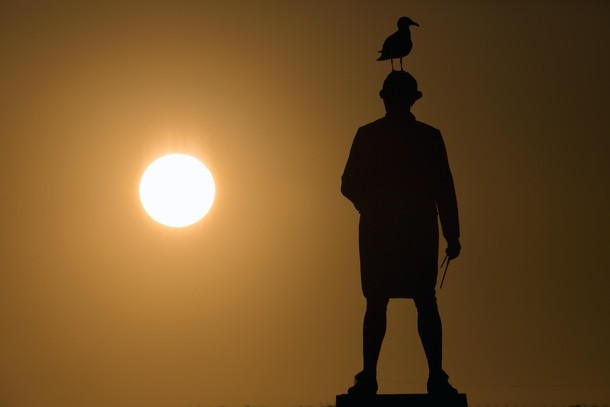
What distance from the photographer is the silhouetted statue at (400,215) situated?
955 cm

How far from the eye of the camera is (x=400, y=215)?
32.0 ft

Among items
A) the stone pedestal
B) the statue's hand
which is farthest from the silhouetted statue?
the stone pedestal

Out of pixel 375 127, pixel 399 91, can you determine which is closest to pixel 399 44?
pixel 399 91

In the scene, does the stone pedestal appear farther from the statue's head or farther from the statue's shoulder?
the statue's head

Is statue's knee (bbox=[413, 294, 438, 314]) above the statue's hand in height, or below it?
below

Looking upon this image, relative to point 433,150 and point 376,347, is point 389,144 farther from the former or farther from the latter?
point 376,347

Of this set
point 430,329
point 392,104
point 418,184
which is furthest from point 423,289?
point 392,104

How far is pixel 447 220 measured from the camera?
9.86m

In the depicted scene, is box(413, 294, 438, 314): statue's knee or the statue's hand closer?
box(413, 294, 438, 314): statue's knee

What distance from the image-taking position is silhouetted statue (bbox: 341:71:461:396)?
31.3 feet

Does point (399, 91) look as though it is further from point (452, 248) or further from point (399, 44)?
point (452, 248)

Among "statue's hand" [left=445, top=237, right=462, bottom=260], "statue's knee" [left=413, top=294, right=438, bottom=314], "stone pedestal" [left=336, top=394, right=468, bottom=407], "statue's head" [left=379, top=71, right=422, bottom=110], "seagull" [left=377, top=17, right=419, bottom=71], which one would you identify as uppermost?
"seagull" [left=377, top=17, right=419, bottom=71]

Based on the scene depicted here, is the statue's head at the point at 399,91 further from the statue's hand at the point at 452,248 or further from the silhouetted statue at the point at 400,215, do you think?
the statue's hand at the point at 452,248

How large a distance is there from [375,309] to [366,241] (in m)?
0.77
